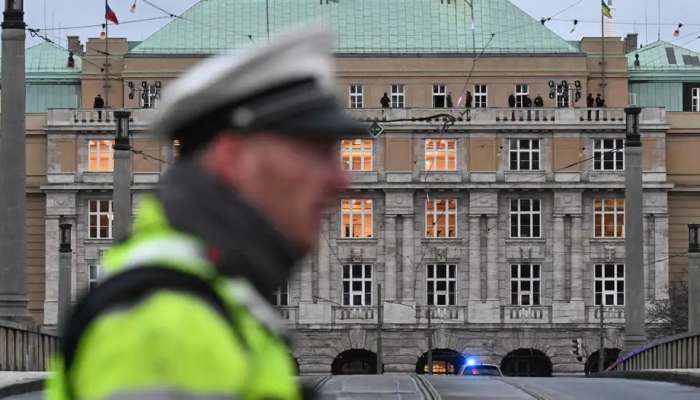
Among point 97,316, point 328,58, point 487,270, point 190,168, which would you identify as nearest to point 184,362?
point 97,316

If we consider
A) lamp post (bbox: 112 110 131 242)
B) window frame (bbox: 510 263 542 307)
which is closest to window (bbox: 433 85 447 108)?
window frame (bbox: 510 263 542 307)

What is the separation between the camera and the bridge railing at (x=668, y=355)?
151 feet

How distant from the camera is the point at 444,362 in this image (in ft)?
339

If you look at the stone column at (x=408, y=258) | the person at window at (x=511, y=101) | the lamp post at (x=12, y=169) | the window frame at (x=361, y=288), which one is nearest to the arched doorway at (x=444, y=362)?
the stone column at (x=408, y=258)

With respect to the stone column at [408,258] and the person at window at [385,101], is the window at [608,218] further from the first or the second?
the person at window at [385,101]

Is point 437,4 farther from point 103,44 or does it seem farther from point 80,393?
point 80,393

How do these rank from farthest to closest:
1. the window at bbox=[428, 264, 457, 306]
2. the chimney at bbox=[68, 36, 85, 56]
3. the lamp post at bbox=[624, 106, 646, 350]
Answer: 1. the chimney at bbox=[68, 36, 85, 56]
2. the window at bbox=[428, 264, 457, 306]
3. the lamp post at bbox=[624, 106, 646, 350]

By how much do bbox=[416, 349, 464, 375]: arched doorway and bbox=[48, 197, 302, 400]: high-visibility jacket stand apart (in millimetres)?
99158

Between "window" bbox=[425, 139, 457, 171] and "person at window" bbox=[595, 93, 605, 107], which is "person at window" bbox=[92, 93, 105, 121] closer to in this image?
"window" bbox=[425, 139, 457, 171]

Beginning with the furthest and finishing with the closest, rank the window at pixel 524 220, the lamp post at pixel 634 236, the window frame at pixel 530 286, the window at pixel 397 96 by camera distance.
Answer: the window at pixel 397 96 < the window at pixel 524 220 < the window frame at pixel 530 286 < the lamp post at pixel 634 236

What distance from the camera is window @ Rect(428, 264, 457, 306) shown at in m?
104

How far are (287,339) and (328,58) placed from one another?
0.47m

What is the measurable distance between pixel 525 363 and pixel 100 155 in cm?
2409

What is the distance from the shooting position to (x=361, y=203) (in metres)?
105
